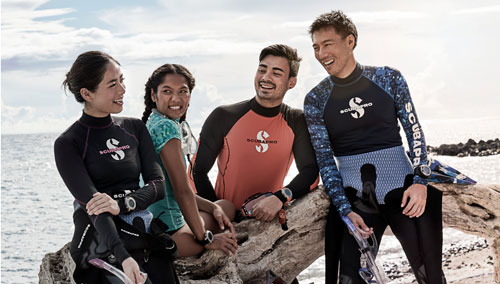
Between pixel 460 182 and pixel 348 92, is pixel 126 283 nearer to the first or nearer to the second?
pixel 348 92

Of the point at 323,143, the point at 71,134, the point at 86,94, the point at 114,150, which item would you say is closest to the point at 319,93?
the point at 323,143

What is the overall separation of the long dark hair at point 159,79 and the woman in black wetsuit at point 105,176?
49cm

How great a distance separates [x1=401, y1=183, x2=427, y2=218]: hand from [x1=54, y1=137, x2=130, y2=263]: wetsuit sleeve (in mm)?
2248

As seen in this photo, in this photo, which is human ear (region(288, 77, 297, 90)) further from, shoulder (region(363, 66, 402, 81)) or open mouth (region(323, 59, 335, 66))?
shoulder (region(363, 66, 402, 81))

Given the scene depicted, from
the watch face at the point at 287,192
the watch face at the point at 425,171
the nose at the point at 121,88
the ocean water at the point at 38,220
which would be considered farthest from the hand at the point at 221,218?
the ocean water at the point at 38,220

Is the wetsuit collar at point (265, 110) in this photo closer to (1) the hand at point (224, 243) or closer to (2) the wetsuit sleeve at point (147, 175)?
(1) the hand at point (224, 243)

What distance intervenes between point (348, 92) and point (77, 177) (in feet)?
7.63

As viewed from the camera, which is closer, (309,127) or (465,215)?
(309,127)

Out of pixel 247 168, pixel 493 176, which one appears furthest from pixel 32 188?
pixel 247 168

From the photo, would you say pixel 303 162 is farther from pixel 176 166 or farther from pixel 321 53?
pixel 176 166

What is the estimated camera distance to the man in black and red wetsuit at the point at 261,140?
4.38 meters

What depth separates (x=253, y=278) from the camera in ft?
14.1

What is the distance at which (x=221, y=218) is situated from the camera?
3.98 m

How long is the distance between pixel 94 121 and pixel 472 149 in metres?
27.5
